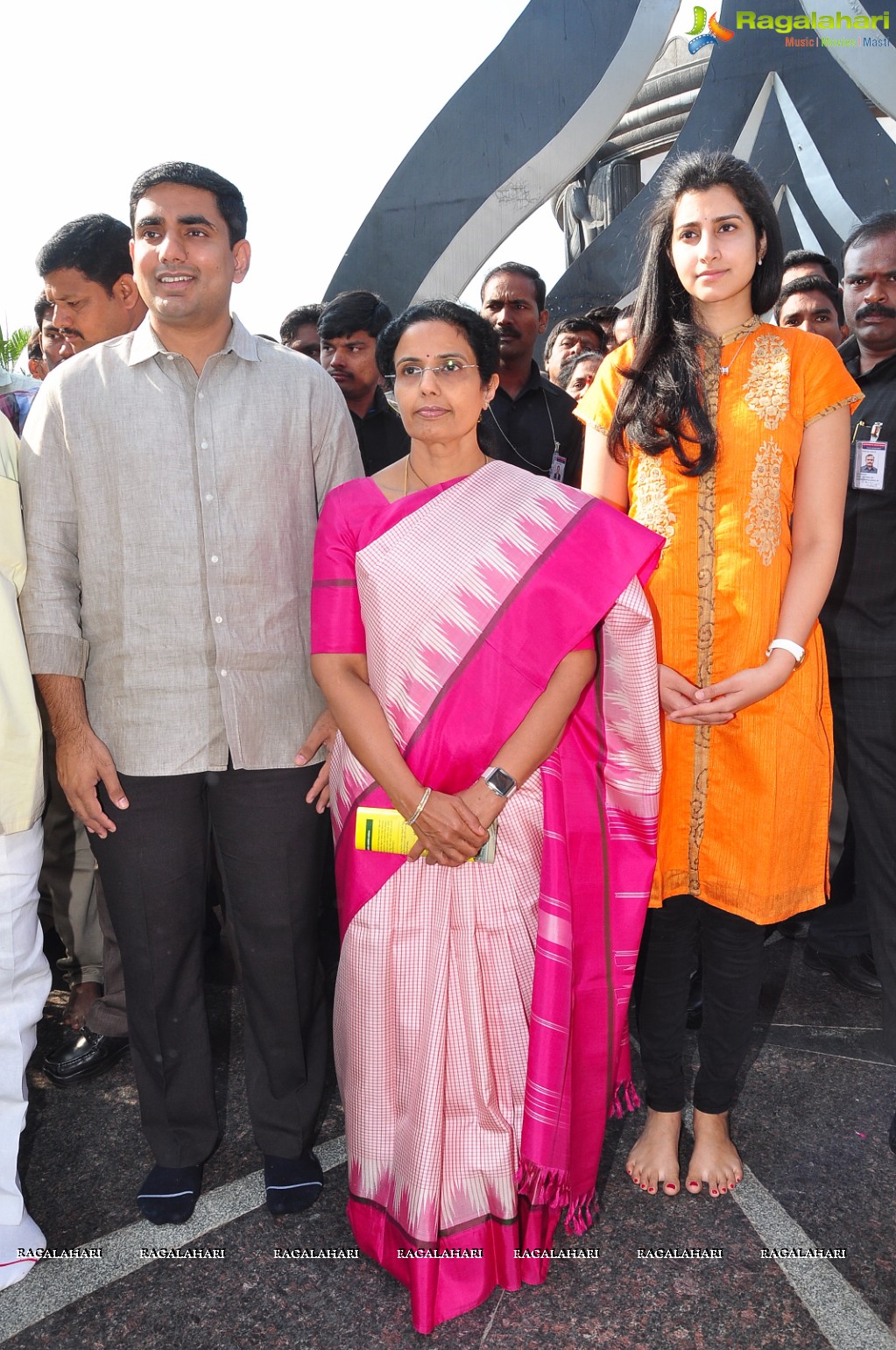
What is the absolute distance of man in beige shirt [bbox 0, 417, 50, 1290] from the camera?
1.92 metres

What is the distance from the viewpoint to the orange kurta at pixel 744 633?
2.01 metres

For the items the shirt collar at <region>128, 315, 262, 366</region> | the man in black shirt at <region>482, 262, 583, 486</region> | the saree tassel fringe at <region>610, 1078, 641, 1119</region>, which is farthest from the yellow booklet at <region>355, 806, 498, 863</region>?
the man in black shirt at <region>482, 262, 583, 486</region>

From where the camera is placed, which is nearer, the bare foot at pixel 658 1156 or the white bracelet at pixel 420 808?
the white bracelet at pixel 420 808

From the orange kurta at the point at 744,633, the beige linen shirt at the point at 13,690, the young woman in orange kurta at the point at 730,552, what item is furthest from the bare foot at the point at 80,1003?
the orange kurta at the point at 744,633

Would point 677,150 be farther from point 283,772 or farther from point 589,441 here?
point 283,772

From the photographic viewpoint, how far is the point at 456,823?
1803 millimetres

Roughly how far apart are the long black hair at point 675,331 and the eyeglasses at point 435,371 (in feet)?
1.32

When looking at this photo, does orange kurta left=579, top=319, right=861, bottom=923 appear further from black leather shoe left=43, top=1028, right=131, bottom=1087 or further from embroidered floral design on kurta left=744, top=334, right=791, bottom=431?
black leather shoe left=43, top=1028, right=131, bottom=1087

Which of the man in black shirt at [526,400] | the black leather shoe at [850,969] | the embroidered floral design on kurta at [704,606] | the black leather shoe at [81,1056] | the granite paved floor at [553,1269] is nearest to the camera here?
the granite paved floor at [553,1269]

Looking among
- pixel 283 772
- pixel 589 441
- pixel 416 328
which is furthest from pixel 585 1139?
pixel 416 328

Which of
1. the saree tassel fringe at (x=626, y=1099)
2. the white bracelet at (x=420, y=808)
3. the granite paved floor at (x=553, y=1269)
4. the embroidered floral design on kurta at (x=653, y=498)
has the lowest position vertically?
the granite paved floor at (x=553, y=1269)

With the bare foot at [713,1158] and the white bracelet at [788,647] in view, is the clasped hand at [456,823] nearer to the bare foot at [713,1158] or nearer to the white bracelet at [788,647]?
the white bracelet at [788,647]

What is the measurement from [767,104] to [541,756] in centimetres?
632

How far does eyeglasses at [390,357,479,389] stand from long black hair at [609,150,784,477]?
0.40 m
